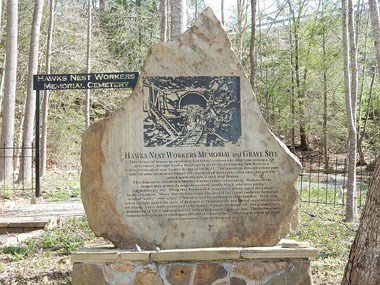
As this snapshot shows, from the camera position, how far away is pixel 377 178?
3.26 metres

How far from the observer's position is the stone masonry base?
420 cm

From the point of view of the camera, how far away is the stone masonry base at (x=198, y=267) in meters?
4.20

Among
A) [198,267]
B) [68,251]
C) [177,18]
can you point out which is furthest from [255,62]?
[198,267]

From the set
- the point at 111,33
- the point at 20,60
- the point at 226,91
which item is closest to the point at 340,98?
the point at 111,33

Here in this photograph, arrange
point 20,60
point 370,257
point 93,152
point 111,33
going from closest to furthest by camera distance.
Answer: point 370,257
point 93,152
point 20,60
point 111,33

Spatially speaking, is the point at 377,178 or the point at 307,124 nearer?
the point at 377,178

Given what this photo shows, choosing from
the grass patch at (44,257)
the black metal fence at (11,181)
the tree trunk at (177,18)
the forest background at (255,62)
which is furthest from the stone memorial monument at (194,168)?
the forest background at (255,62)

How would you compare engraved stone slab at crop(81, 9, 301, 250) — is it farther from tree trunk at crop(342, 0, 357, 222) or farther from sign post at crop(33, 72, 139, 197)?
sign post at crop(33, 72, 139, 197)

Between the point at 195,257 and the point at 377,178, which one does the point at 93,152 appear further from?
the point at 377,178

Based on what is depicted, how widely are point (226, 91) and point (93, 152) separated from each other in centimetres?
131

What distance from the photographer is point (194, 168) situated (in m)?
4.55

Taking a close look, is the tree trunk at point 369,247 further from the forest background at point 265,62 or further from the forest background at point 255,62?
the forest background at point 265,62

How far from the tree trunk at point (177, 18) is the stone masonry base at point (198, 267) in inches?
155

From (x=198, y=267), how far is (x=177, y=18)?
4287 millimetres
